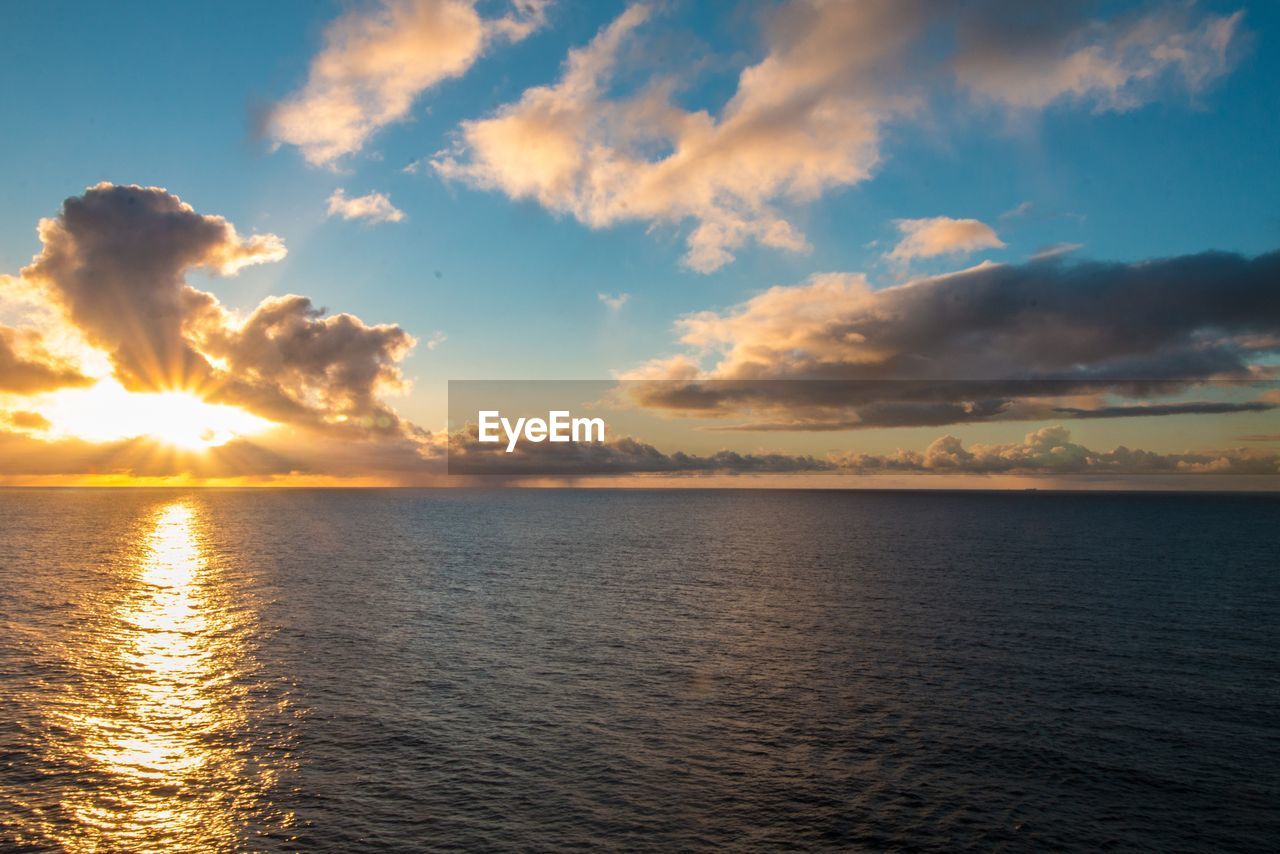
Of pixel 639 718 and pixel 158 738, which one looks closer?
pixel 158 738

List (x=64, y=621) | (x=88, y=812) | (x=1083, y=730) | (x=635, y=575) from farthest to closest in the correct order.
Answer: (x=635, y=575), (x=64, y=621), (x=1083, y=730), (x=88, y=812)

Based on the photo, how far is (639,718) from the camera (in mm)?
50188

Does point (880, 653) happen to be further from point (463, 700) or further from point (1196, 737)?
point (463, 700)

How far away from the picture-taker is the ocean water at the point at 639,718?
3634 centimetres

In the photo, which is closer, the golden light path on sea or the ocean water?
Result: the ocean water

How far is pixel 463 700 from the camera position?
54.1 m

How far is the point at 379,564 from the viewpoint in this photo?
133750 millimetres

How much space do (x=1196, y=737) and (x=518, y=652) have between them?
52.8m

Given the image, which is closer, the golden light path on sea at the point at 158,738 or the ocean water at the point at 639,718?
the ocean water at the point at 639,718

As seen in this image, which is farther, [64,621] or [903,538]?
[903,538]

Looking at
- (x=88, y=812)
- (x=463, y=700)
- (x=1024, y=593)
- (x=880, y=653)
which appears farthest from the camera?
(x=1024, y=593)

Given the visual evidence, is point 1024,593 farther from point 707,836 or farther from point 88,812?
point 88,812

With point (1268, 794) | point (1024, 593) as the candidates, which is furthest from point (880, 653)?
point (1024, 593)

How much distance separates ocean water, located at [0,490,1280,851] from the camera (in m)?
36.3
